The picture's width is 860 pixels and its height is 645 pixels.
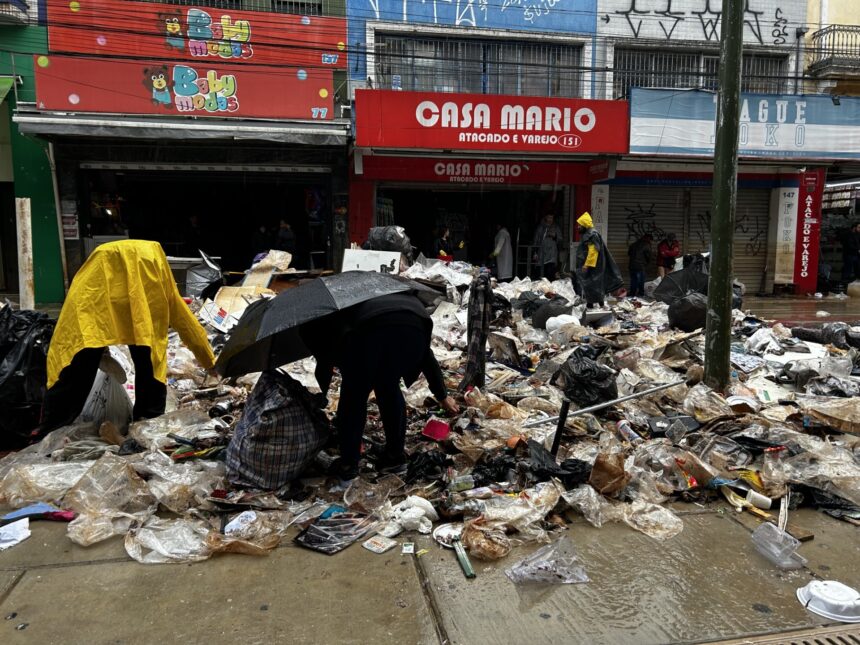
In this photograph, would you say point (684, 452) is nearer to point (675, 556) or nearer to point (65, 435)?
point (675, 556)

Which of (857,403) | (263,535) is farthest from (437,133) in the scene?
(263,535)

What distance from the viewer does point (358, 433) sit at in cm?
375

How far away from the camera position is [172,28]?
12.3m

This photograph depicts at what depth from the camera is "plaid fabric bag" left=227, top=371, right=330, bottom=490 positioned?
12.0ft

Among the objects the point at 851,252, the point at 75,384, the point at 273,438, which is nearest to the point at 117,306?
the point at 75,384

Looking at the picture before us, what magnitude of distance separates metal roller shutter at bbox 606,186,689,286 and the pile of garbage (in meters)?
9.47

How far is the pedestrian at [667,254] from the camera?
555 inches

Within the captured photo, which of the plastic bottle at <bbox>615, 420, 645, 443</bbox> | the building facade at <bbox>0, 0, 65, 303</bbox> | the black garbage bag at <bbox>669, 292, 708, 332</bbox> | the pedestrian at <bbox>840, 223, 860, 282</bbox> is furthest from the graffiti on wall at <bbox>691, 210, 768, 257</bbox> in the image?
the building facade at <bbox>0, 0, 65, 303</bbox>

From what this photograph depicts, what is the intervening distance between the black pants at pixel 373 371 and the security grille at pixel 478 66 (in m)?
11.1

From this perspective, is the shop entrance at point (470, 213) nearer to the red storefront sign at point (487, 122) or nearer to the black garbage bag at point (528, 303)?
the red storefront sign at point (487, 122)

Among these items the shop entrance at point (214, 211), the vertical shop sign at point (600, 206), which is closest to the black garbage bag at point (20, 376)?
the shop entrance at point (214, 211)

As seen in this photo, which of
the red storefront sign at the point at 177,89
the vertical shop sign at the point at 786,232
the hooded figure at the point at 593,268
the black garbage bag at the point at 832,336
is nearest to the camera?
the black garbage bag at the point at 832,336

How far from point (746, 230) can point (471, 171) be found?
22.7 ft

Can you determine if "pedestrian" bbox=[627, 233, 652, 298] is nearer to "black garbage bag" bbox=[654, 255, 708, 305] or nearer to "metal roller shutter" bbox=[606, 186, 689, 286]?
"metal roller shutter" bbox=[606, 186, 689, 286]
